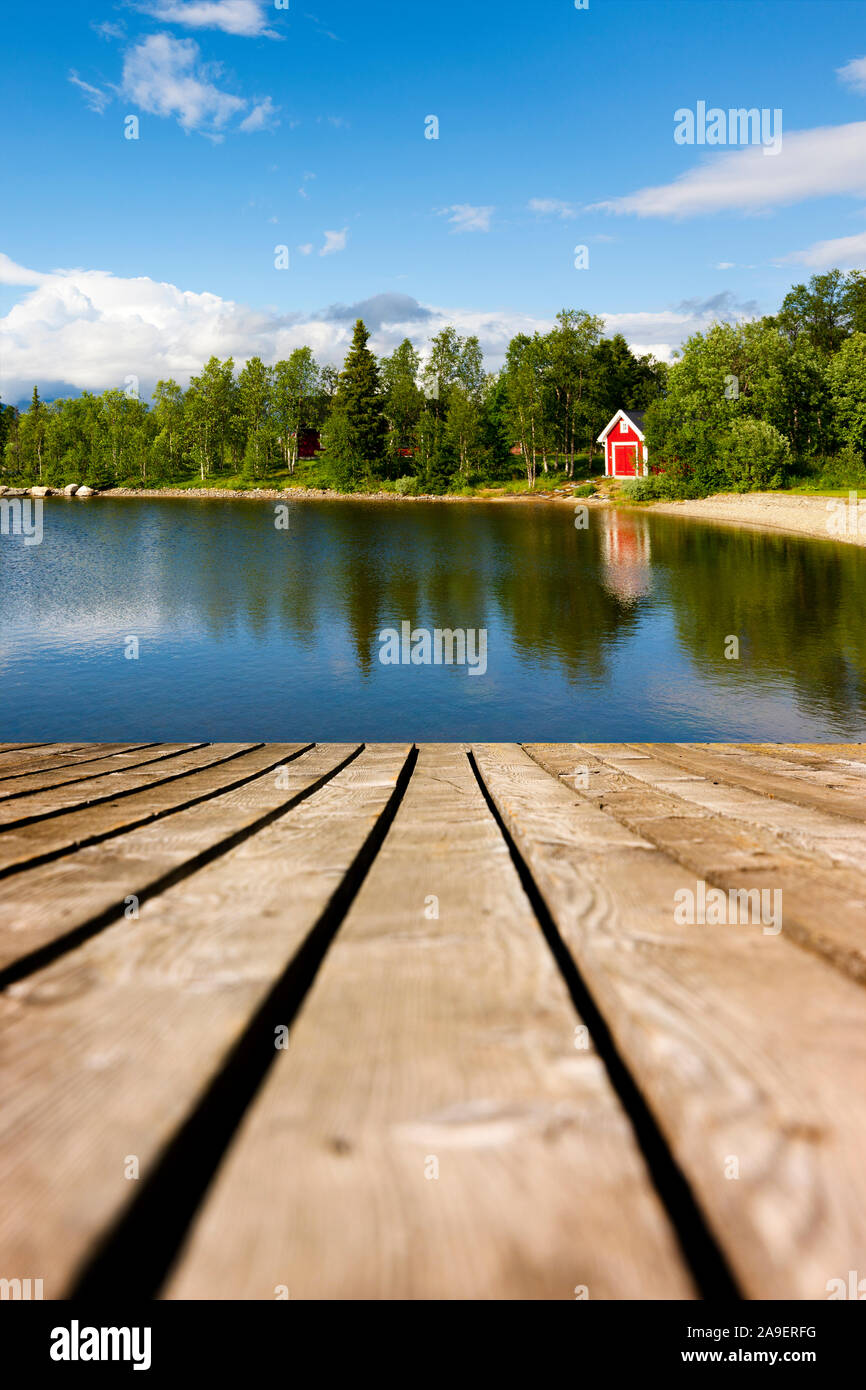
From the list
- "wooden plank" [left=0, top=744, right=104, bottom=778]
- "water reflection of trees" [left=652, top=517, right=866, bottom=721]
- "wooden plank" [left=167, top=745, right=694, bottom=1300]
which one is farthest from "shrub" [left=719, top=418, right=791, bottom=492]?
"wooden plank" [left=167, top=745, right=694, bottom=1300]

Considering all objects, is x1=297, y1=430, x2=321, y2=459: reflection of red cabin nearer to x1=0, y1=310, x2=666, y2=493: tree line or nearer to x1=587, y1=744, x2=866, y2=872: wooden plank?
x1=0, y1=310, x2=666, y2=493: tree line

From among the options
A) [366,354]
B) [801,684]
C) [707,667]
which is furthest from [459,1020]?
[366,354]

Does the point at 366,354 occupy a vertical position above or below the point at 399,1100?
above

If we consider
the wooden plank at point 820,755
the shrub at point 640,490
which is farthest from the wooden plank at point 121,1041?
the shrub at point 640,490

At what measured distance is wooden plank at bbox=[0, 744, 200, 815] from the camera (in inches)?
177

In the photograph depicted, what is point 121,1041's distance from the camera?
1.20m

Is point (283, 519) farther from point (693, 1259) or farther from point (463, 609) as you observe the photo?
point (693, 1259)

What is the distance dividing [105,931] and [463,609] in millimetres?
22925

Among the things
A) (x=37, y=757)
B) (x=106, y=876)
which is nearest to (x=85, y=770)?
(x=37, y=757)

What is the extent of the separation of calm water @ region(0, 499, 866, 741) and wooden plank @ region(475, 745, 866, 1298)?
11.5 m

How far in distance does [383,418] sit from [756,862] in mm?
98474

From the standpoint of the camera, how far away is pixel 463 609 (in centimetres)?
2430

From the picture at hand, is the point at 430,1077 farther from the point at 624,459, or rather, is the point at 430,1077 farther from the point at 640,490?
the point at 624,459

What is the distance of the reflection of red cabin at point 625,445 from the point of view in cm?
7231
